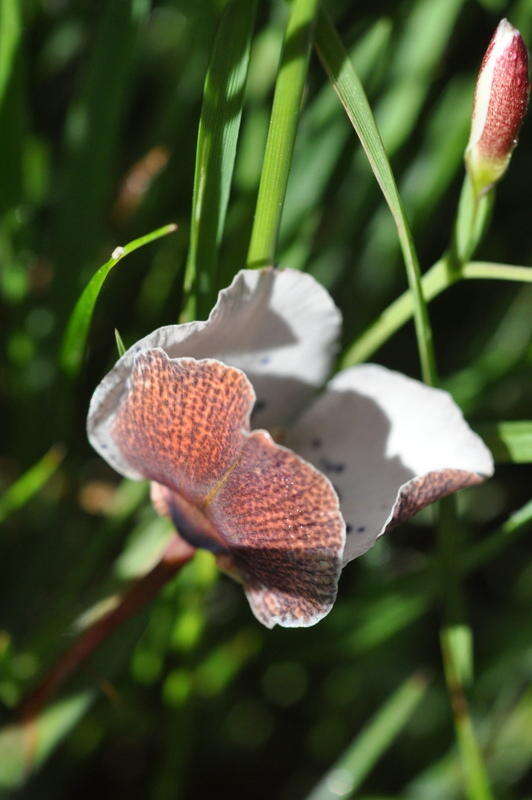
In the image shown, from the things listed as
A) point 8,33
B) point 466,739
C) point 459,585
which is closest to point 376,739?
point 466,739

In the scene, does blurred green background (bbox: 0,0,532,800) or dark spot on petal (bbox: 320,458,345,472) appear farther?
blurred green background (bbox: 0,0,532,800)

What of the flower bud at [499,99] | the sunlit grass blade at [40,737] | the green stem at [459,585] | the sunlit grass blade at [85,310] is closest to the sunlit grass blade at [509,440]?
the green stem at [459,585]

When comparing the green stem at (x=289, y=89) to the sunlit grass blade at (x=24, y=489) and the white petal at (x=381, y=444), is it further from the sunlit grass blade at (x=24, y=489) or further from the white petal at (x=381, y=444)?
the sunlit grass blade at (x=24, y=489)

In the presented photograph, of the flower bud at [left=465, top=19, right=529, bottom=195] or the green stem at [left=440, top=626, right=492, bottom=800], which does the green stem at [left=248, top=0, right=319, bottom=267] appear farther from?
the green stem at [left=440, top=626, right=492, bottom=800]

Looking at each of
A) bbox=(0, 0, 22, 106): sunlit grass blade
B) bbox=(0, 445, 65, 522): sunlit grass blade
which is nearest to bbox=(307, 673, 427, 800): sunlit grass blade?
bbox=(0, 445, 65, 522): sunlit grass blade

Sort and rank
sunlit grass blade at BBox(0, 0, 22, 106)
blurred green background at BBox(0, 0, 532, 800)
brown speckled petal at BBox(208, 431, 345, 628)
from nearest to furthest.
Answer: brown speckled petal at BBox(208, 431, 345, 628)
sunlit grass blade at BBox(0, 0, 22, 106)
blurred green background at BBox(0, 0, 532, 800)

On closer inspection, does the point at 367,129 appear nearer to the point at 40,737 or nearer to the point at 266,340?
the point at 266,340
